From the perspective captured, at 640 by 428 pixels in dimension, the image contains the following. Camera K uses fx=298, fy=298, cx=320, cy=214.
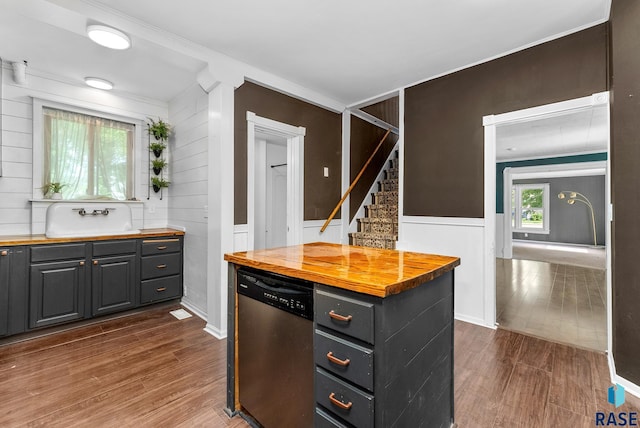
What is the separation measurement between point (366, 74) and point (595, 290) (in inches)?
178

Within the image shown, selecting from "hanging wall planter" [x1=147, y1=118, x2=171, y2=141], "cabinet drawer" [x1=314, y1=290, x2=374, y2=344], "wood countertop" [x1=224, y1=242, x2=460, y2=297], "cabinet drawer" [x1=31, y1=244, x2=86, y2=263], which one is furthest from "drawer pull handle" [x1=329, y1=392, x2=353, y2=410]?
"hanging wall planter" [x1=147, y1=118, x2=171, y2=141]

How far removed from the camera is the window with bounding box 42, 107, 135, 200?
331 centimetres

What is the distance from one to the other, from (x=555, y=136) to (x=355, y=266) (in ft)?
21.0

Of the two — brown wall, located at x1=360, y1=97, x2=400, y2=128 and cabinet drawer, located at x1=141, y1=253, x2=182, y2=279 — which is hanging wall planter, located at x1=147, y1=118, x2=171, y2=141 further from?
brown wall, located at x1=360, y1=97, x2=400, y2=128

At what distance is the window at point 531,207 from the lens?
1011 cm

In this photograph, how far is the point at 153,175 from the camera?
402cm

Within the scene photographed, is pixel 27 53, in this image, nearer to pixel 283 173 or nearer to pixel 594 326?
pixel 283 173

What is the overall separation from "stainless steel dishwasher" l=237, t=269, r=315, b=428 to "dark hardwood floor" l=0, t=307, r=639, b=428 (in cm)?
34

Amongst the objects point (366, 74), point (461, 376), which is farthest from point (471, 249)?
point (366, 74)

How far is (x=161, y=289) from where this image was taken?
3.52 m

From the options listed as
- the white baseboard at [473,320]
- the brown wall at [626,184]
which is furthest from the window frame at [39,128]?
the brown wall at [626,184]

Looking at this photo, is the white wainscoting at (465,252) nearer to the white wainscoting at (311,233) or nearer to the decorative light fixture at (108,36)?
the white wainscoting at (311,233)

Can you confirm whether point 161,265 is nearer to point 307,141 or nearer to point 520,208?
point 307,141

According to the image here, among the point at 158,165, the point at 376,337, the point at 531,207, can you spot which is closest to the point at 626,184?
the point at 376,337
